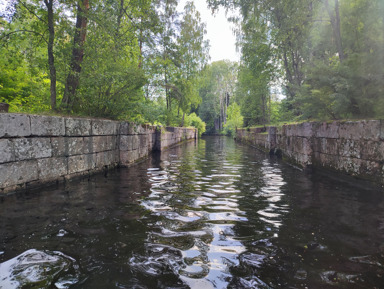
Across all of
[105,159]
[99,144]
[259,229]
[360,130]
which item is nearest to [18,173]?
[99,144]

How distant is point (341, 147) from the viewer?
5.95 metres

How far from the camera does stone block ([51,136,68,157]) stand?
5070mm

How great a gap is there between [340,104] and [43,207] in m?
6.99

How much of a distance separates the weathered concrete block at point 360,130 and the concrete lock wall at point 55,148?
21.2 ft

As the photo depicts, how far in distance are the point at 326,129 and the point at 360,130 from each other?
1380mm

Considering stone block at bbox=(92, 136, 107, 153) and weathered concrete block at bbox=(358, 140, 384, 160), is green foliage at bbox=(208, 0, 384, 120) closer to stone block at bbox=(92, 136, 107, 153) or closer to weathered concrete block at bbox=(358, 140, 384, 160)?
weathered concrete block at bbox=(358, 140, 384, 160)

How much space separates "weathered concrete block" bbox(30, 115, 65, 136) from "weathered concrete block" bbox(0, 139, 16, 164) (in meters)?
0.54

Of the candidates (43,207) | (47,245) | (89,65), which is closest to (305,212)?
(47,245)

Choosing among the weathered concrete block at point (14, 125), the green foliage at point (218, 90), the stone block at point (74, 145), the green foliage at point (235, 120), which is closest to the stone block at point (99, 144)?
the stone block at point (74, 145)

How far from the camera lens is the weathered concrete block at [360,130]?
4883mm

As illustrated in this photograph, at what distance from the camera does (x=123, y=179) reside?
233 inches

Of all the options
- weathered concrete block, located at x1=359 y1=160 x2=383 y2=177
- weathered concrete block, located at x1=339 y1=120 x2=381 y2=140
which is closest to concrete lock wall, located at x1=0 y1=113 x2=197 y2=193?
weathered concrete block, located at x1=339 y1=120 x2=381 y2=140

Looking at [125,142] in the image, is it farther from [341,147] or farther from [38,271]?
[341,147]

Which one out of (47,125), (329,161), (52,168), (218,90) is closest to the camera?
(47,125)
